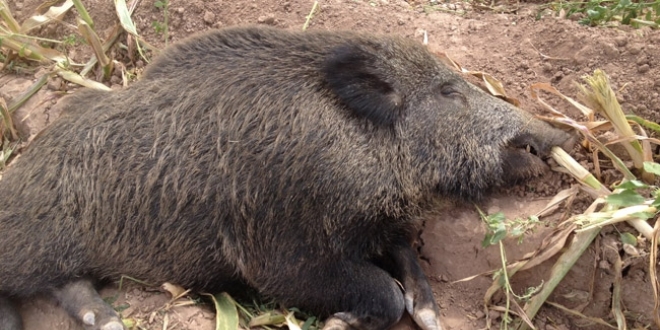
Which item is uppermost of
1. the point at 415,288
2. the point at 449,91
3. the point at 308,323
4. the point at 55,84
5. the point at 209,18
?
the point at 209,18

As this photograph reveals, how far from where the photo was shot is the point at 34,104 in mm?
4250

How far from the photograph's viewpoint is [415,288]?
3.19m

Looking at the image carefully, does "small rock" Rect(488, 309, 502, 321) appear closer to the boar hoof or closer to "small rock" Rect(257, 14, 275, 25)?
the boar hoof

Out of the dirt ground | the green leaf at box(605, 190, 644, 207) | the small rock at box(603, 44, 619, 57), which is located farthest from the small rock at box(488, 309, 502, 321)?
the small rock at box(603, 44, 619, 57)

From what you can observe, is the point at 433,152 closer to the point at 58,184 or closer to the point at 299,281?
the point at 299,281

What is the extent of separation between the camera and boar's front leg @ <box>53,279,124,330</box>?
3039 mm

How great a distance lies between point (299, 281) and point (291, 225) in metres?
0.28

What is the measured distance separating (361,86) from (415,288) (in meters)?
1.02

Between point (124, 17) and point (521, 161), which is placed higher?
point (124, 17)

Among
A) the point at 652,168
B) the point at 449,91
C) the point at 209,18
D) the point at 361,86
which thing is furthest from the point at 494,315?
the point at 209,18

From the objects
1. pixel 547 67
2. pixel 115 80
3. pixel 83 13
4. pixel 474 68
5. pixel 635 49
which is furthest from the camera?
pixel 115 80

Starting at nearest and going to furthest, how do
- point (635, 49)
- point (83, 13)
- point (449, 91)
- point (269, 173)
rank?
point (269, 173) → point (449, 91) → point (635, 49) → point (83, 13)

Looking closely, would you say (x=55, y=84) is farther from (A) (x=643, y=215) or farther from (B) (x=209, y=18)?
(A) (x=643, y=215)

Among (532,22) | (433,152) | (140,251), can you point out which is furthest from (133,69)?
(532,22)
